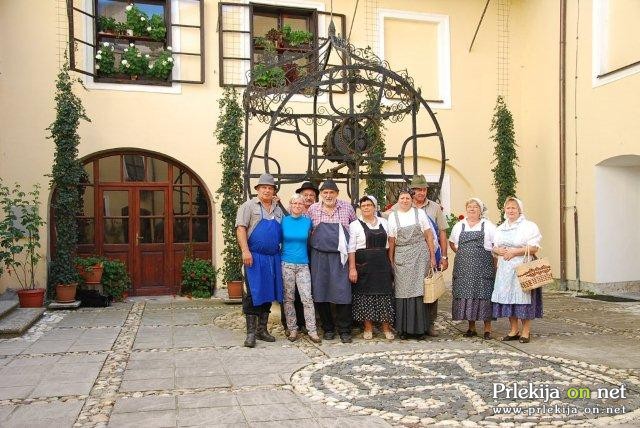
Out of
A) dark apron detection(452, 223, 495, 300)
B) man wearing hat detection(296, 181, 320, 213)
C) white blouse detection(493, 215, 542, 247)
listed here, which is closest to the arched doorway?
man wearing hat detection(296, 181, 320, 213)

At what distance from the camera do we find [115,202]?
9.53 meters

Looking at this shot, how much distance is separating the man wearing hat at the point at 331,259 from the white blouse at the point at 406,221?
0.43 meters

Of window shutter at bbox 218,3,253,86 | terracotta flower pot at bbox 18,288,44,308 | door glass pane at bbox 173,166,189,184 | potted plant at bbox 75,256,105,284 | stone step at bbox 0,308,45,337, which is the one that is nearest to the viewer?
stone step at bbox 0,308,45,337

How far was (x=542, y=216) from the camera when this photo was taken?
34.8 ft

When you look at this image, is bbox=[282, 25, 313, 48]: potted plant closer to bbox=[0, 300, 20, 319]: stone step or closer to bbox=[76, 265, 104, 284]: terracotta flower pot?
bbox=[76, 265, 104, 284]: terracotta flower pot

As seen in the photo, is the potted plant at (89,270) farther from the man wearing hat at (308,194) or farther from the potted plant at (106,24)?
the man wearing hat at (308,194)

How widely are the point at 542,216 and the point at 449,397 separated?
24.5 ft

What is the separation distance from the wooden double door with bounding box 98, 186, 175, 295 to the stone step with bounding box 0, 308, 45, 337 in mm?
2011

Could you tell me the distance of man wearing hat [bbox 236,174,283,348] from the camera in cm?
553

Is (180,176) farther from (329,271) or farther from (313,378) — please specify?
(313,378)

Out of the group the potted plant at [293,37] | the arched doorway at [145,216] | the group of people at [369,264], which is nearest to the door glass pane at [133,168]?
the arched doorway at [145,216]

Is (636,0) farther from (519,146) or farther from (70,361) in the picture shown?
(70,361)

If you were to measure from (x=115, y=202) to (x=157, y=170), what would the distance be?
0.81m

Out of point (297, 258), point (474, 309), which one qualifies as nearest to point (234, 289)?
point (297, 258)
